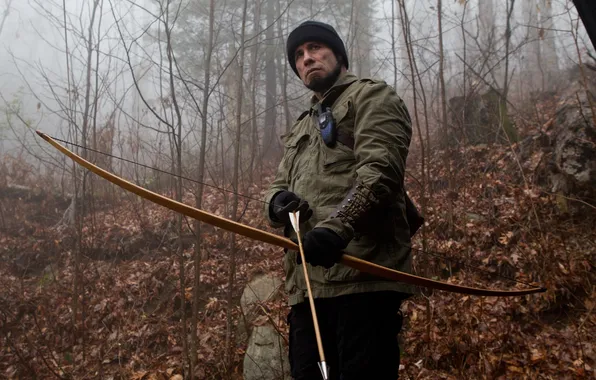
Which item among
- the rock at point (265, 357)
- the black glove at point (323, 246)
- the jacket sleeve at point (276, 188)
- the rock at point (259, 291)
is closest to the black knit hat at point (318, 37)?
the jacket sleeve at point (276, 188)

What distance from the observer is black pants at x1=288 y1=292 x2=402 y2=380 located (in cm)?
169

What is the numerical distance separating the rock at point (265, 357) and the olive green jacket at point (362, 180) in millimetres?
2085

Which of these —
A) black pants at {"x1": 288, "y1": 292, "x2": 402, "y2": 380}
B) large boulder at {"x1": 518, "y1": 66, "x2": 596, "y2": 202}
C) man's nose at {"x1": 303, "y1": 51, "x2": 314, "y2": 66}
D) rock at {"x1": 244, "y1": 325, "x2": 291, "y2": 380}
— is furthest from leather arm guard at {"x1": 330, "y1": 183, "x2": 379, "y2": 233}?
large boulder at {"x1": 518, "y1": 66, "x2": 596, "y2": 202}

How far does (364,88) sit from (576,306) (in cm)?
326

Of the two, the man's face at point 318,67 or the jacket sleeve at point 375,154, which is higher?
the man's face at point 318,67

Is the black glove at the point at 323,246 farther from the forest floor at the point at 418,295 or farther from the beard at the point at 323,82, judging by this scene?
the forest floor at the point at 418,295

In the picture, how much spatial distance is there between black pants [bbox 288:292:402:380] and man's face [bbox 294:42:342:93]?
1.10 meters

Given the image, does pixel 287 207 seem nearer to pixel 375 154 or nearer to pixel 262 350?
pixel 375 154

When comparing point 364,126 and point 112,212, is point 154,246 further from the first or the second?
point 364,126

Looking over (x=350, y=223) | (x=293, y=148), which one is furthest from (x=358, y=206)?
(x=293, y=148)

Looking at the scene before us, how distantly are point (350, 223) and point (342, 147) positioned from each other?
425mm

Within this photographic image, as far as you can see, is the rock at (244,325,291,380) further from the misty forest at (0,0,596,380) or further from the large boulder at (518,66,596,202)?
the large boulder at (518,66,596,202)

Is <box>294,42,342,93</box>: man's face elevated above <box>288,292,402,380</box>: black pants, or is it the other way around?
<box>294,42,342,93</box>: man's face

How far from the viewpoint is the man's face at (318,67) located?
7.16ft
